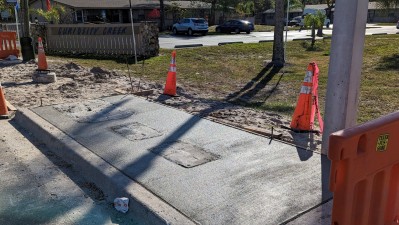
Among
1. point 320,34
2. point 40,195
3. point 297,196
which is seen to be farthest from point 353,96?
point 320,34

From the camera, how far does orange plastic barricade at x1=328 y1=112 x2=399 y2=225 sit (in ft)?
7.66

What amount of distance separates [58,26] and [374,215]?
65.0 feet

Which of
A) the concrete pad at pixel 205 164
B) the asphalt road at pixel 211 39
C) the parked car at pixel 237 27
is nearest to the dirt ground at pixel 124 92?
the concrete pad at pixel 205 164

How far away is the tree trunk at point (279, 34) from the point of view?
46.1ft

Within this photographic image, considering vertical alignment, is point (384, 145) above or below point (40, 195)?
above

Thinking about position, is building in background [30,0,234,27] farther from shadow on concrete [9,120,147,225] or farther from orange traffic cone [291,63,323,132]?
shadow on concrete [9,120,147,225]

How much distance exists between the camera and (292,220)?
10.8 feet

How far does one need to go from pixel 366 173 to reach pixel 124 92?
6825 millimetres

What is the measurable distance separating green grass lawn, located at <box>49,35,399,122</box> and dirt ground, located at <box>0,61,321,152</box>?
29.8 inches

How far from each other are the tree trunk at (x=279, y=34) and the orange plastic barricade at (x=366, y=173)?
468 inches

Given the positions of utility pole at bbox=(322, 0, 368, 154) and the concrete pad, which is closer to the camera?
the concrete pad

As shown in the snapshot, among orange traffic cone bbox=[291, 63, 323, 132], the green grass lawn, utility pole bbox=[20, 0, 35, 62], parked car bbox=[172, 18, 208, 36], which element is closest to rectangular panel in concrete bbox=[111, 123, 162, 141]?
orange traffic cone bbox=[291, 63, 323, 132]

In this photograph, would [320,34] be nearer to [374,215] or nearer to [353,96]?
[353,96]

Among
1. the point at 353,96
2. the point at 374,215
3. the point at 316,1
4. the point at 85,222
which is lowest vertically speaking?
the point at 85,222
